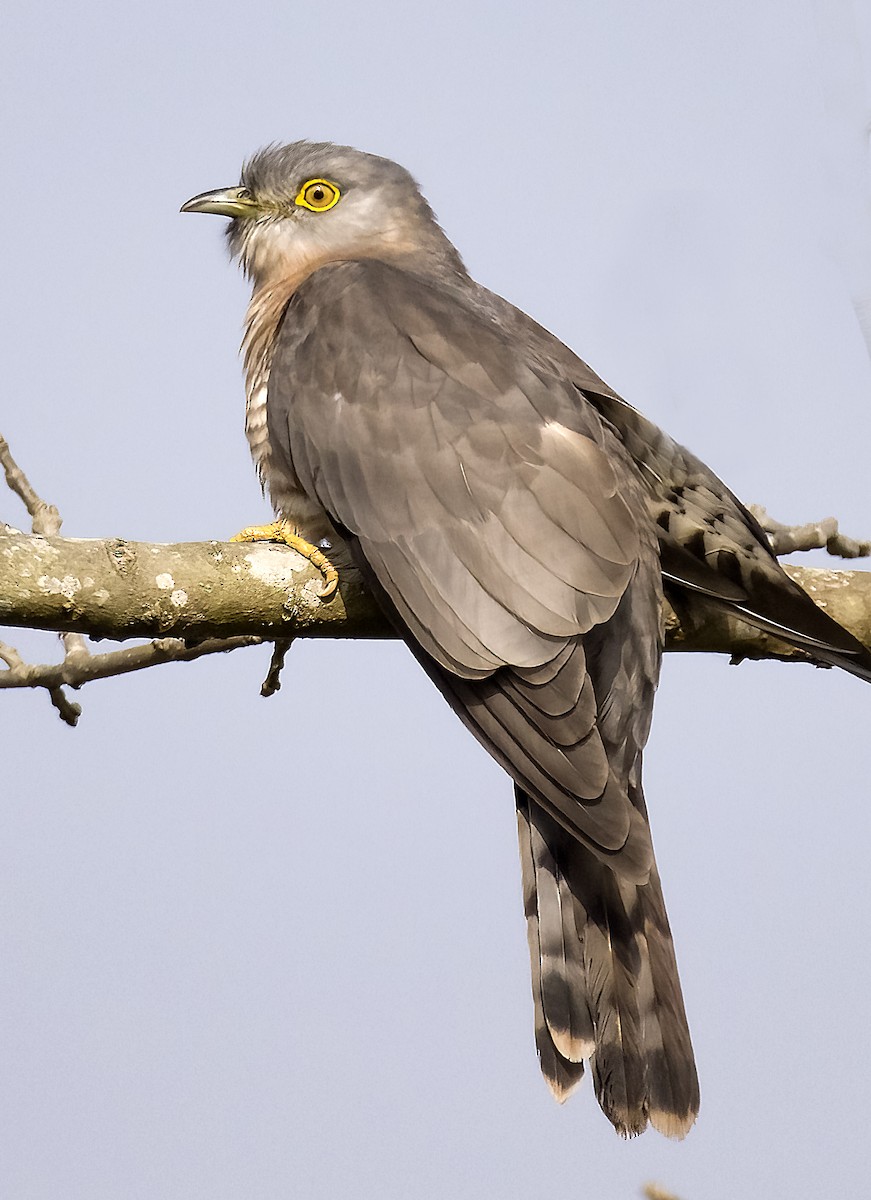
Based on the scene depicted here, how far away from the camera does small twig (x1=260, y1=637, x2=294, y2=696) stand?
3704mm

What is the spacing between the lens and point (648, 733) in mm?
3162

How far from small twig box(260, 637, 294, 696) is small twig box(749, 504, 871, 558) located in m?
1.34

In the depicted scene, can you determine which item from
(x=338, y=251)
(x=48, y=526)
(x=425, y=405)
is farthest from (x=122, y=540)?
(x=338, y=251)

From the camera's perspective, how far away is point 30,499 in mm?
3742

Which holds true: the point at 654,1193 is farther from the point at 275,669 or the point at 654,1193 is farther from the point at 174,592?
the point at 275,669

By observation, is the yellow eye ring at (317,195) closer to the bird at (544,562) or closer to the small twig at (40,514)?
the bird at (544,562)

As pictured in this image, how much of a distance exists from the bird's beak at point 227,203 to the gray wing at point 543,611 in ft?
3.85

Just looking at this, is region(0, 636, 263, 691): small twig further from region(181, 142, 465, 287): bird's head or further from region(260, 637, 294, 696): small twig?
region(181, 142, 465, 287): bird's head

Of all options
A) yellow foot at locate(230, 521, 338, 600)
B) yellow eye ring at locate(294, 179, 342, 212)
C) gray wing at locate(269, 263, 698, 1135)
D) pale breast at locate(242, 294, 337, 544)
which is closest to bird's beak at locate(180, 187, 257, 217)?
yellow eye ring at locate(294, 179, 342, 212)

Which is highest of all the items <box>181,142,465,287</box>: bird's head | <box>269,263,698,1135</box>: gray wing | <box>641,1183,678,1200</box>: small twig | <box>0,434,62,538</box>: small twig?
<box>181,142,465,287</box>: bird's head

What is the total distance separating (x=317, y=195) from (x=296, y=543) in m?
1.54

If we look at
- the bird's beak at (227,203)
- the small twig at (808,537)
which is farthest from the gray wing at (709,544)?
the bird's beak at (227,203)

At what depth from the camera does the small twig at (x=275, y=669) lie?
3704mm

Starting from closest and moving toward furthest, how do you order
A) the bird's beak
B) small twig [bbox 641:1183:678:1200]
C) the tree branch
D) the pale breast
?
small twig [bbox 641:1183:678:1200], the tree branch, the pale breast, the bird's beak
